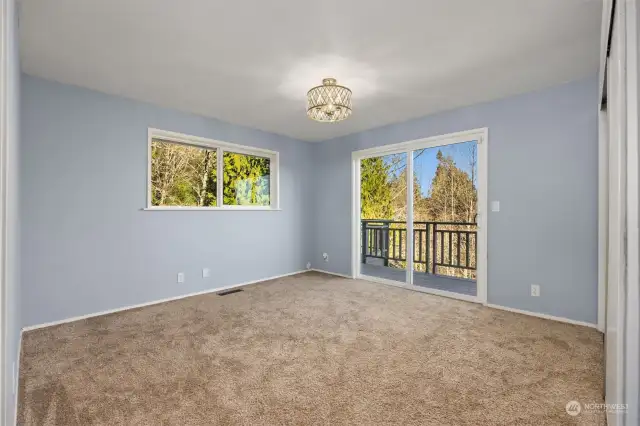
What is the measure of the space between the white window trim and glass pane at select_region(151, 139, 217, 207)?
0.08 m

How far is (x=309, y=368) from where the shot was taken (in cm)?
222

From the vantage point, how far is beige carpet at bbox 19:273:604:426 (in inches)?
68.5

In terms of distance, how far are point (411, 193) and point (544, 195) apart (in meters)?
1.59

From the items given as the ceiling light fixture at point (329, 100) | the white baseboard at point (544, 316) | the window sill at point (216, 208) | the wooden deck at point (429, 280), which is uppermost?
the ceiling light fixture at point (329, 100)

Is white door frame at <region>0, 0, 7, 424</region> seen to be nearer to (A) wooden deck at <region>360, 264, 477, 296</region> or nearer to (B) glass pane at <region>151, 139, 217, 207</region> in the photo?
(B) glass pane at <region>151, 139, 217, 207</region>

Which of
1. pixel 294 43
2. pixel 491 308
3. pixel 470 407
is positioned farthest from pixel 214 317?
pixel 491 308

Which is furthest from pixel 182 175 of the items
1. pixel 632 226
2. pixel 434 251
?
pixel 632 226

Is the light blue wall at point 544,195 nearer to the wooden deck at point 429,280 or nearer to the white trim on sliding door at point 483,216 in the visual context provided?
the white trim on sliding door at point 483,216

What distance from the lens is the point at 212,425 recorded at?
1.64 meters

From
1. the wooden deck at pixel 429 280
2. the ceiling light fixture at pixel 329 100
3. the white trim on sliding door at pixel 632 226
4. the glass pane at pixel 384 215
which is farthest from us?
the glass pane at pixel 384 215

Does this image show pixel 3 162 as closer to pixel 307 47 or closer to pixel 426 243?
pixel 307 47

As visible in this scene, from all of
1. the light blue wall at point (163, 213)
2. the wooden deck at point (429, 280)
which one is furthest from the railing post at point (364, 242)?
the light blue wall at point (163, 213)

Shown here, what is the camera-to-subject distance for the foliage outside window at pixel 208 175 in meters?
4.01

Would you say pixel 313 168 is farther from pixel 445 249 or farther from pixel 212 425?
pixel 212 425
